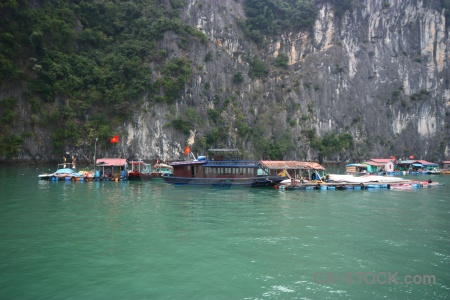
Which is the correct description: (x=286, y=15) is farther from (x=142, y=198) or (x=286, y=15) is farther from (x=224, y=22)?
(x=142, y=198)

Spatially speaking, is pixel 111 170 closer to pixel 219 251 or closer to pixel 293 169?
pixel 293 169

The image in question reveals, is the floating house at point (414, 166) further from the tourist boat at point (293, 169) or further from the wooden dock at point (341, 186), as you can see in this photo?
the tourist boat at point (293, 169)

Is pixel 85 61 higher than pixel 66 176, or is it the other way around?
pixel 85 61

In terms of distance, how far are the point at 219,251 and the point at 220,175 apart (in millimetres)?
18413

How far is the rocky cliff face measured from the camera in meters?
62.5

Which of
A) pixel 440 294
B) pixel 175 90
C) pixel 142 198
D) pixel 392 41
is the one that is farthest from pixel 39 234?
pixel 392 41

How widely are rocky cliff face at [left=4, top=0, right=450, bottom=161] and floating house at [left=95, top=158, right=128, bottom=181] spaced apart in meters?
27.9

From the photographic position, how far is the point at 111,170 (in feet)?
113

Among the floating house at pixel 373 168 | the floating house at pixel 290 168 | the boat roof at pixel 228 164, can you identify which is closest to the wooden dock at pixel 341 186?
the floating house at pixel 290 168

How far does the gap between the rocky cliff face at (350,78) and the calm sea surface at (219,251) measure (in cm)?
4271

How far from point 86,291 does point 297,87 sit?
211 feet

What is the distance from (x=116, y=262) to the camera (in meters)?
9.48

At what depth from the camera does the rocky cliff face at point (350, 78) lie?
62469 mm

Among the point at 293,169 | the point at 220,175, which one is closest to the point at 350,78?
the point at 293,169
